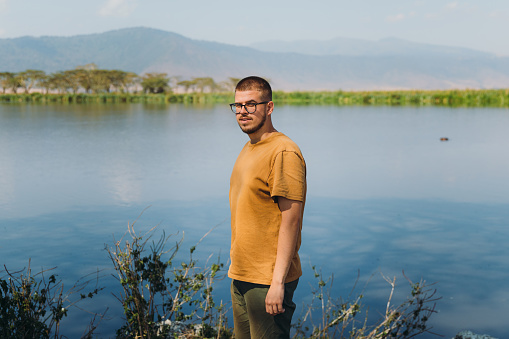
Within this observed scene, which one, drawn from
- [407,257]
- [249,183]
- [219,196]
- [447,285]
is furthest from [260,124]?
[219,196]

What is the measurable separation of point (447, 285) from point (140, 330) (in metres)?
4.45

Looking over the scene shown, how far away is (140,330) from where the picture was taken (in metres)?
4.04

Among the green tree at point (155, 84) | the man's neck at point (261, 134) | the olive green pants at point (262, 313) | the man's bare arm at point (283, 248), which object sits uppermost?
the green tree at point (155, 84)

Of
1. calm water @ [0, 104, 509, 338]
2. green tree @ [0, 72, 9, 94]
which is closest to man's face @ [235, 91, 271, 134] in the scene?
calm water @ [0, 104, 509, 338]

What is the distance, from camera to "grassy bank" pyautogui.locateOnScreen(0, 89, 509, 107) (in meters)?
60.9

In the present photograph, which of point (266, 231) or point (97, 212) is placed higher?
point (266, 231)

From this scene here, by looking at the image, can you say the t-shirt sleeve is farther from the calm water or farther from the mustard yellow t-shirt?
the calm water

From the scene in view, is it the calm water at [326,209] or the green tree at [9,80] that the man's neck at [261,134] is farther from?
the green tree at [9,80]

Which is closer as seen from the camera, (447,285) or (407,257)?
(447,285)

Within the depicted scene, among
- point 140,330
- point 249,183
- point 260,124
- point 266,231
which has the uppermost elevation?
point 260,124

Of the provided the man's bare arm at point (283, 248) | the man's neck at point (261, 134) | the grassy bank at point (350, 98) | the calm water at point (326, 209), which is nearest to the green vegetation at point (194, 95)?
the grassy bank at point (350, 98)

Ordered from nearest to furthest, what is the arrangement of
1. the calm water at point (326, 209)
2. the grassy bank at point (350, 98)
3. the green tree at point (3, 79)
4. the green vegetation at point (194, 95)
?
the calm water at point (326, 209), the grassy bank at point (350, 98), the green vegetation at point (194, 95), the green tree at point (3, 79)

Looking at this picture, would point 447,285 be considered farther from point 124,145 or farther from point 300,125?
point 300,125

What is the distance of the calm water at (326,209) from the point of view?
716 cm
